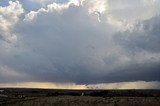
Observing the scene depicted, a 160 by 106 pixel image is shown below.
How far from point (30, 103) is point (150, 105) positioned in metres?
41.4

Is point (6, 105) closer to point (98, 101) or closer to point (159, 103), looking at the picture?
point (98, 101)

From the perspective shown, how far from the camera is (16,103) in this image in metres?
133

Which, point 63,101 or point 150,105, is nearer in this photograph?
point 150,105

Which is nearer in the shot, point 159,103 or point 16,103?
point 159,103

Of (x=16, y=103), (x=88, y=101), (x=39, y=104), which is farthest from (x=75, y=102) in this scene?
(x=16, y=103)

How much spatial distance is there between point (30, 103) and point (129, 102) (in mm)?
34495

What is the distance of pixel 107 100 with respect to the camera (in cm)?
12938

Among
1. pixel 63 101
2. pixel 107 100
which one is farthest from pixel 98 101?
pixel 63 101

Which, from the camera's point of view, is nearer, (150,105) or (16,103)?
(150,105)

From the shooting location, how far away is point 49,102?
130875mm

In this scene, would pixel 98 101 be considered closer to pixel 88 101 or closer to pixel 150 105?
pixel 88 101

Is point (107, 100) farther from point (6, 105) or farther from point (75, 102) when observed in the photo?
point (6, 105)

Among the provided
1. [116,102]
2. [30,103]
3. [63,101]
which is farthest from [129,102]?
[30,103]

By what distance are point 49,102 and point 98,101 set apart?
56.7ft
